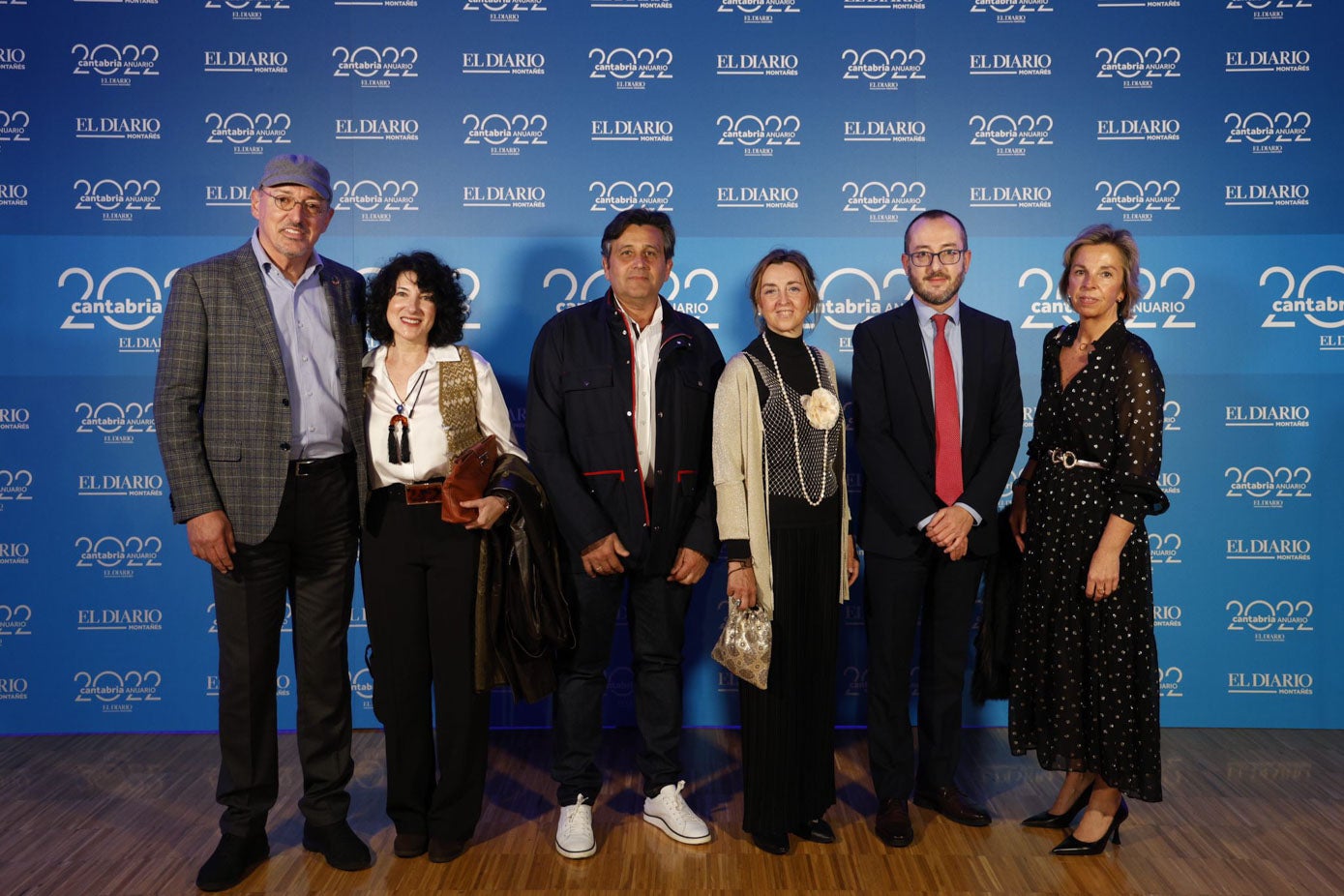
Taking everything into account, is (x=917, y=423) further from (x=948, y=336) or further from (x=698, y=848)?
(x=698, y=848)

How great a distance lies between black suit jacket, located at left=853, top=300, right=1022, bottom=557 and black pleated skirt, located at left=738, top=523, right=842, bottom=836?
0.26 meters

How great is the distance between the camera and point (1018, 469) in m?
3.91

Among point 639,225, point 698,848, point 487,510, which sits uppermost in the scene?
point 639,225

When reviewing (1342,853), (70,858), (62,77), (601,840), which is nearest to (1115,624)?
(1342,853)

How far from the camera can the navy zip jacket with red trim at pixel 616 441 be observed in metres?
2.83

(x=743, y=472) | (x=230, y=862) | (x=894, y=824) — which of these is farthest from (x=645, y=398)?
(x=230, y=862)

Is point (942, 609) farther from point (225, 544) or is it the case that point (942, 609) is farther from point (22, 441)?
point (22, 441)

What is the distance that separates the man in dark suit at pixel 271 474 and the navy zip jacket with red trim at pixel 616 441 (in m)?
0.59

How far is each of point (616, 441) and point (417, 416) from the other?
62 centimetres

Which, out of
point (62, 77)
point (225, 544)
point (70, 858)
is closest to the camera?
point (225, 544)

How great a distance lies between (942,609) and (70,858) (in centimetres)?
292

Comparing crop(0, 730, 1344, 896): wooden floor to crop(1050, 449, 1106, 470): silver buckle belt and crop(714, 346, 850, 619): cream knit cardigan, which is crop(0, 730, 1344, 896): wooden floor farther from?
crop(1050, 449, 1106, 470): silver buckle belt

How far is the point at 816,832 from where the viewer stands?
9.57 ft

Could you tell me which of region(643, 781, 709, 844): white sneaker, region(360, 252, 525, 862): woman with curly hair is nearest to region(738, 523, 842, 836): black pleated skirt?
region(643, 781, 709, 844): white sneaker
